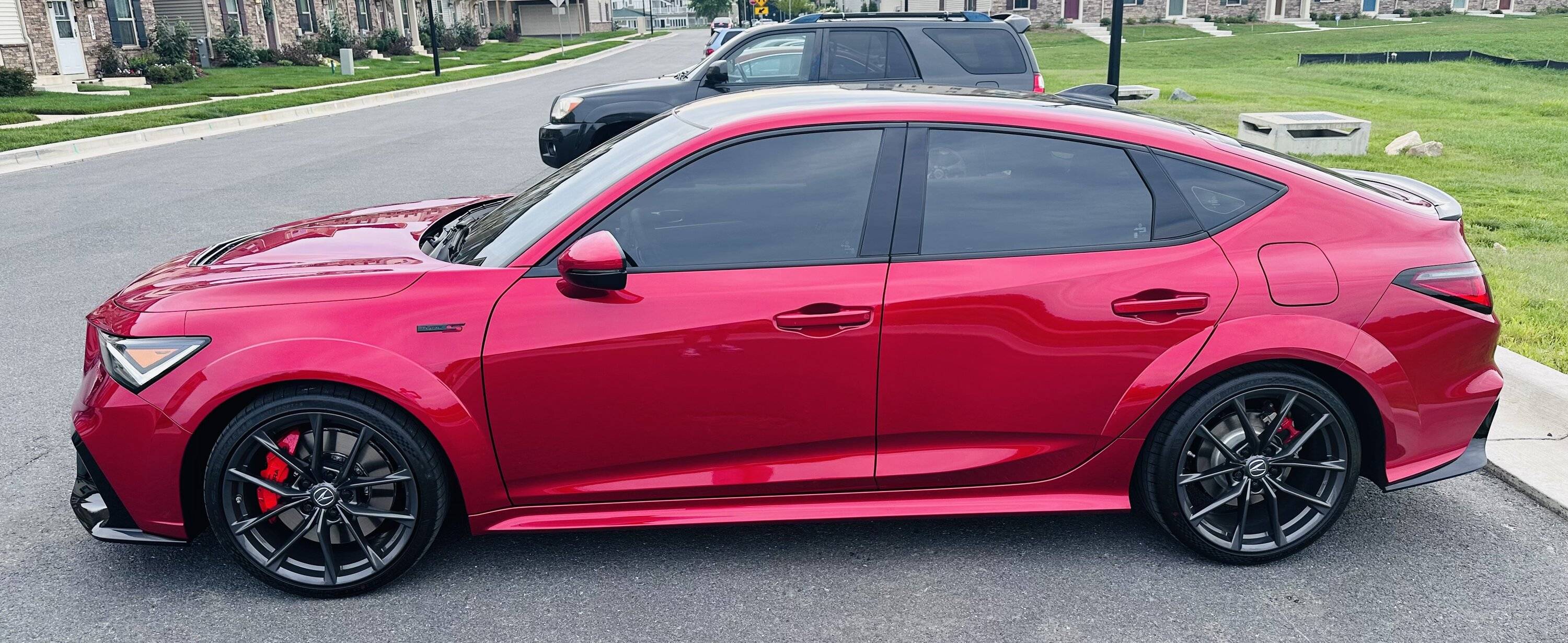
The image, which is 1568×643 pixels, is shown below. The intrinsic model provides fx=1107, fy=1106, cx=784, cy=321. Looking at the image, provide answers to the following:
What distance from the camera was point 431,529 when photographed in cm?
346

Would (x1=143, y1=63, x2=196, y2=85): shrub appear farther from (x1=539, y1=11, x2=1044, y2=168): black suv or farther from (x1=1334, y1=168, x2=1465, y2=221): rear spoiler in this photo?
(x1=1334, y1=168, x2=1465, y2=221): rear spoiler

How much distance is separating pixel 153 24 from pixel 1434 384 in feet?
123

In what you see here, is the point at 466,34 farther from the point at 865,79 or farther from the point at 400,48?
the point at 865,79

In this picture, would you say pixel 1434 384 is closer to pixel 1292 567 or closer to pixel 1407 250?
pixel 1407 250

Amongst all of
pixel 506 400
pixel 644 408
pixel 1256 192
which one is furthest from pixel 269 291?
pixel 1256 192

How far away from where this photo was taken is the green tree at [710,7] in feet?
419

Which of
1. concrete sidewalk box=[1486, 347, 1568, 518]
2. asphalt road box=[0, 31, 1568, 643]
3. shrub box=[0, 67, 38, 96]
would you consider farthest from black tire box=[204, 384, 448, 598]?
shrub box=[0, 67, 38, 96]

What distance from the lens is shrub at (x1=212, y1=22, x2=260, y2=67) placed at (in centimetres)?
3653

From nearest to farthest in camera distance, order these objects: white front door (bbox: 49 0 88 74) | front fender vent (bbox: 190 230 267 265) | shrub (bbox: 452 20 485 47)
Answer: front fender vent (bbox: 190 230 267 265) < white front door (bbox: 49 0 88 74) < shrub (bbox: 452 20 485 47)

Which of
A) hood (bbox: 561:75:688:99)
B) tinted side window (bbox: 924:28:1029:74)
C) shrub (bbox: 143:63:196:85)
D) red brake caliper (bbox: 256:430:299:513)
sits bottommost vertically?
red brake caliper (bbox: 256:430:299:513)

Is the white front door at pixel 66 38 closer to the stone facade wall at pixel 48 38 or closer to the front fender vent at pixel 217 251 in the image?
the stone facade wall at pixel 48 38

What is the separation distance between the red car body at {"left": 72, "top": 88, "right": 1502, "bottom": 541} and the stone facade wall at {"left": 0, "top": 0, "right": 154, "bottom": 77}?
3012 centimetres

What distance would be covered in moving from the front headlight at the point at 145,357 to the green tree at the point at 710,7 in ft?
422

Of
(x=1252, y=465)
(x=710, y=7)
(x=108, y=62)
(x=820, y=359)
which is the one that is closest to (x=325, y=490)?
(x=820, y=359)
